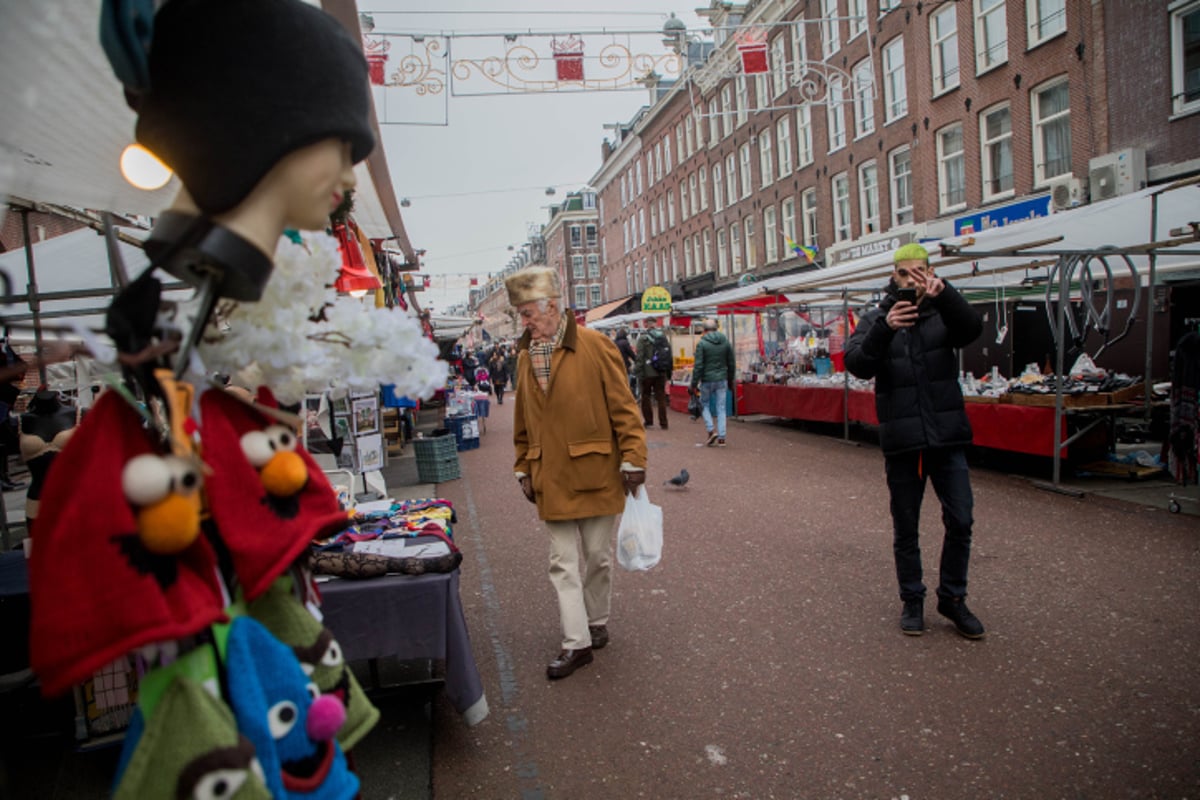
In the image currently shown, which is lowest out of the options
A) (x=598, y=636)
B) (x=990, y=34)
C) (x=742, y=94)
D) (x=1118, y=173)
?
(x=598, y=636)

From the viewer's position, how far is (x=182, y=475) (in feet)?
3.79

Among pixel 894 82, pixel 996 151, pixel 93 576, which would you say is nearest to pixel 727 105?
pixel 894 82

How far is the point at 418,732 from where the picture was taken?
3.21 metres

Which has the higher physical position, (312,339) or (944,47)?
(944,47)

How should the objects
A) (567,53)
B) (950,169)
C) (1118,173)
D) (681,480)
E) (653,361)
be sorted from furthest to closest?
1. (950,169)
2. (1118,173)
3. (653,361)
4. (567,53)
5. (681,480)

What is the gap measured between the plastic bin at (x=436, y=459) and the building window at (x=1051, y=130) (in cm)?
1428

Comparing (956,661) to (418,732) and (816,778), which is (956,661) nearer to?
(816,778)

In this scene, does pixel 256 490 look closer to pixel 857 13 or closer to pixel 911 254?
pixel 911 254

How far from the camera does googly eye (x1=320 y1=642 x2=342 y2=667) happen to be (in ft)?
4.64

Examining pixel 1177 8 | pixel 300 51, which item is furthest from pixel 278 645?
pixel 1177 8

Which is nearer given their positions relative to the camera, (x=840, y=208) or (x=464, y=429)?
(x=464, y=429)

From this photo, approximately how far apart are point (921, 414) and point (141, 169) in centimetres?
378

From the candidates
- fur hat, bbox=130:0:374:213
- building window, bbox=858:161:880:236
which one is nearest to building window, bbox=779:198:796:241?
building window, bbox=858:161:880:236

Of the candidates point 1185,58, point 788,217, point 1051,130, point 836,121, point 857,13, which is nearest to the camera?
point 1185,58
